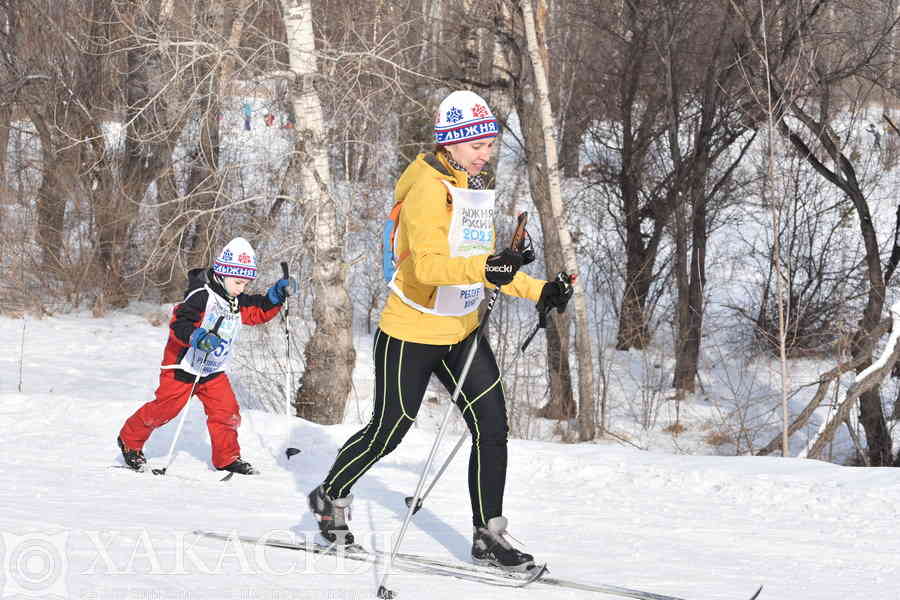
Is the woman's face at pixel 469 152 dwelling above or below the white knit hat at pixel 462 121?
below

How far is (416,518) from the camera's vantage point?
506 cm

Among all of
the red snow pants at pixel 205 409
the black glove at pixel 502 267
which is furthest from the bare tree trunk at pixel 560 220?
the black glove at pixel 502 267

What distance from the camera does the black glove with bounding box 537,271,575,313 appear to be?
372 centimetres

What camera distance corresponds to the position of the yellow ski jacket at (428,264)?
357 cm

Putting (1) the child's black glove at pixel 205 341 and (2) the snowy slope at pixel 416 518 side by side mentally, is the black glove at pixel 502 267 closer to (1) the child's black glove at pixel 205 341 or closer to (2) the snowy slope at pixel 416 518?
(2) the snowy slope at pixel 416 518

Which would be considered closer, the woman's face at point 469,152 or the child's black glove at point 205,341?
the woman's face at point 469,152

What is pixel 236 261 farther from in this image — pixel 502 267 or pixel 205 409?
pixel 502 267

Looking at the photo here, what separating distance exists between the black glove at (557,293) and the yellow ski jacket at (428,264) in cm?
12

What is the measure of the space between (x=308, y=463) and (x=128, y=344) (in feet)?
30.2

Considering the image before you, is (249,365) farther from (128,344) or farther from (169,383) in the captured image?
(169,383)

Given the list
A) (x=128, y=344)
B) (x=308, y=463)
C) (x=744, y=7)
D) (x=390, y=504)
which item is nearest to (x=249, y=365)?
(x=128, y=344)

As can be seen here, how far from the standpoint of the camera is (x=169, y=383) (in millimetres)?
6203

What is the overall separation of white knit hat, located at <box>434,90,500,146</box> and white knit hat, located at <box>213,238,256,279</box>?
2.60 metres

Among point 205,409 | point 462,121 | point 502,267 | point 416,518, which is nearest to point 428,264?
point 502,267
